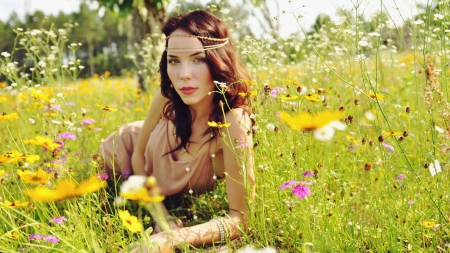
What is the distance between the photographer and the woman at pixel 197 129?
1763 millimetres

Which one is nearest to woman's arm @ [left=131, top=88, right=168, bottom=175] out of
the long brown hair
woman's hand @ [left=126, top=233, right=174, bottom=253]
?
the long brown hair

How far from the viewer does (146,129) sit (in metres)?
2.40

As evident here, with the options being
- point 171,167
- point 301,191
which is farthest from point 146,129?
point 301,191

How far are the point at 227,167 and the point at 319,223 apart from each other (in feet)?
1.69

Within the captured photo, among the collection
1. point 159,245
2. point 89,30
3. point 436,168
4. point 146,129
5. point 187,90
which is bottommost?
point 89,30

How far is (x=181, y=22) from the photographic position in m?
1.96

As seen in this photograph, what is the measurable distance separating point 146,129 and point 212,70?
27.1 inches

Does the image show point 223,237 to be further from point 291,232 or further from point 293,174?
point 293,174

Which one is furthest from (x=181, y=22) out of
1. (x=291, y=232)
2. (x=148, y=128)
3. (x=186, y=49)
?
(x=291, y=232)

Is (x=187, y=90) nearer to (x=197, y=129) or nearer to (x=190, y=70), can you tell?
(x=190, y=70)

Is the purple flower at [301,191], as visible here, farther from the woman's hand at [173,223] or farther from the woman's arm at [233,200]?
the woman's hand at [173,223]

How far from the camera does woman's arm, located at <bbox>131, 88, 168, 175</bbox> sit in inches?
92.5

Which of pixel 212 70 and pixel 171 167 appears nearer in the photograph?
pixel 212 70

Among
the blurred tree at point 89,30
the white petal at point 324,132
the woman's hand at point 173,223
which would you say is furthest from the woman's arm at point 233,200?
the blurred tree at point 89,30
